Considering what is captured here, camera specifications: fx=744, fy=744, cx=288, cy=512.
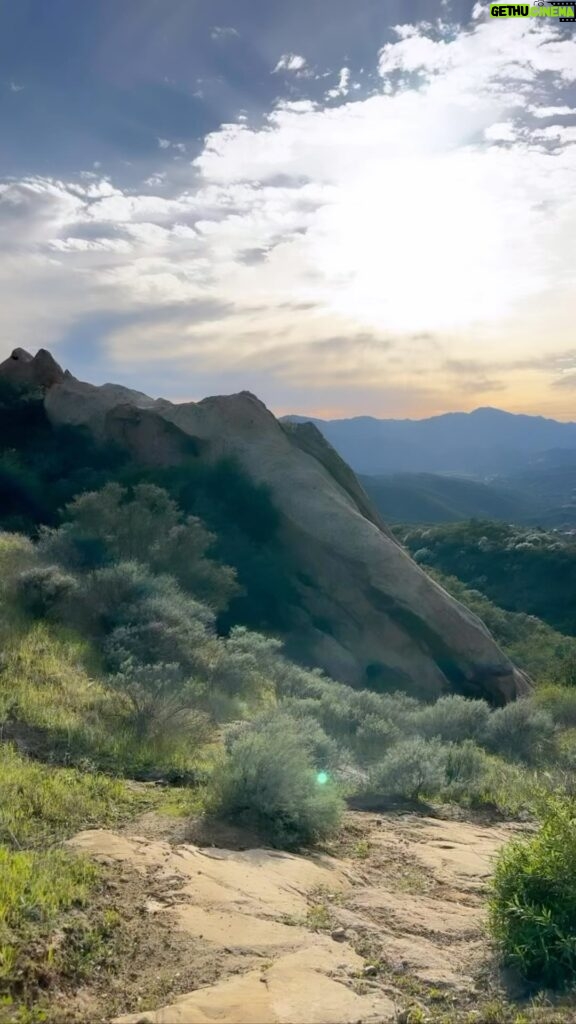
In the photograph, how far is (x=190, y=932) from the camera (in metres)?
4.02

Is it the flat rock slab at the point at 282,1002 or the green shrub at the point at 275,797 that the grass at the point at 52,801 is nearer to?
the green shrub at the point at 275,797

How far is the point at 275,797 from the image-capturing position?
5875 millimetres

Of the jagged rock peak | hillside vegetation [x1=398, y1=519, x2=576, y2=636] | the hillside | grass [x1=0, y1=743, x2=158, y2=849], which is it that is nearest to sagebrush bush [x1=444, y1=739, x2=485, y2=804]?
grass [x1=0, y1=743, x2=158, y2=849]

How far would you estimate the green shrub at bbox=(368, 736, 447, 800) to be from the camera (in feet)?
25.4

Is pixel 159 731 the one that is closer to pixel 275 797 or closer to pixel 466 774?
pixel 275 797

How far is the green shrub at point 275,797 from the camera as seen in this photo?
5820 mm

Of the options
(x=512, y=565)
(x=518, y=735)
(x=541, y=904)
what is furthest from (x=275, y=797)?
(x=512, y=565)

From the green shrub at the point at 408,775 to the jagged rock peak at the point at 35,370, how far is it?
21472 mm

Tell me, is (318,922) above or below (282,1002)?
below

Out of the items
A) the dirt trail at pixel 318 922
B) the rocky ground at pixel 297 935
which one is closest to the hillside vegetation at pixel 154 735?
the rocky ground at pixel 297 935

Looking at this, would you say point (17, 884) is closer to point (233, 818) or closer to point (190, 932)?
point (190, 932)

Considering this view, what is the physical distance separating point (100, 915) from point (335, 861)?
7.24ft

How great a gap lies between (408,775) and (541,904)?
3840mm

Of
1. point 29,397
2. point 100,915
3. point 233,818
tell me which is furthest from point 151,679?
point 29,397
